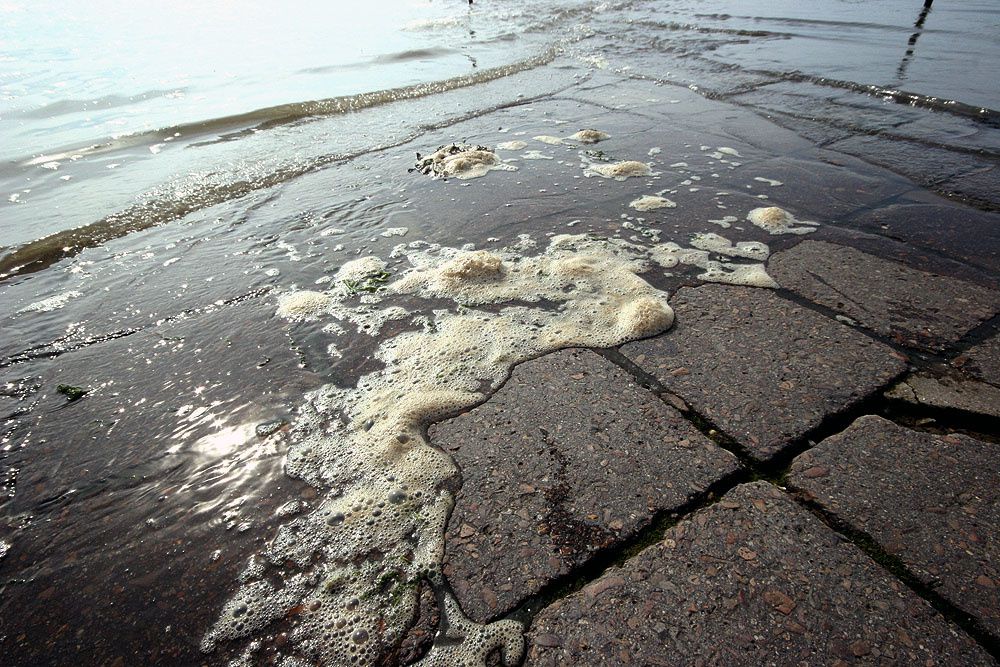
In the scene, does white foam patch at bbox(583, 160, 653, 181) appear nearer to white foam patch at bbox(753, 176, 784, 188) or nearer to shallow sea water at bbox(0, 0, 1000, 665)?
shallow sea water at bbox(0, 0, 1000, 665)

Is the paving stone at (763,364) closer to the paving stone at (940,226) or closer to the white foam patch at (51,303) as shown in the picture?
the paving stone at (940,226)

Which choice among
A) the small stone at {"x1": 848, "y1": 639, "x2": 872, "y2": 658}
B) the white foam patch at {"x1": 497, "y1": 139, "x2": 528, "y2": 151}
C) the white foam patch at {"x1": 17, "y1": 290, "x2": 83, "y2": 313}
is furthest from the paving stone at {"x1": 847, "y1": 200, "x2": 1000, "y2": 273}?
the white foam patch at {"x1": 17, "y1": 290, "x2": 83, "y2": 313}

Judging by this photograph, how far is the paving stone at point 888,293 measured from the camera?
209 cm

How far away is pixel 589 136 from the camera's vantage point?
Answer: 4.65 m

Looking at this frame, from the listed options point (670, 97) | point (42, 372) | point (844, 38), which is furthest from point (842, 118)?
point (42, 372)

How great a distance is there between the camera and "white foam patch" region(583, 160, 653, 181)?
3846 mm

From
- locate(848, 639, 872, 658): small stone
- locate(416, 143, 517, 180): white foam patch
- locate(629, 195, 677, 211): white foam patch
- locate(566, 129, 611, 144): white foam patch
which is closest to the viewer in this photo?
locate(848, 639, 872, 658): small stone

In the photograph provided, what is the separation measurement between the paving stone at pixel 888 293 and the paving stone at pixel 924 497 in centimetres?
62

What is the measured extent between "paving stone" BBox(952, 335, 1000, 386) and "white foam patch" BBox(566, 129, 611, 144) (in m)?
3.36

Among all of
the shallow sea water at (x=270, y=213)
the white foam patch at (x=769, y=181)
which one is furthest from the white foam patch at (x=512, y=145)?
the white foam patch at (x=769, y=181)

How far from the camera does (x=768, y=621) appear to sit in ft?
4.01

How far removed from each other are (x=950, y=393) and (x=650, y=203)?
205cm

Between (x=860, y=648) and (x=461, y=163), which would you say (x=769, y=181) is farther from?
(x=860, y=648)

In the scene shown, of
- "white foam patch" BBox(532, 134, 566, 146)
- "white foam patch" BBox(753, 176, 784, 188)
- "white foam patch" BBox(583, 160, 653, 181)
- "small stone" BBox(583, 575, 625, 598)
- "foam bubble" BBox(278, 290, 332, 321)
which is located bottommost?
"small stone" BBox(583, 575, 625, 598)
